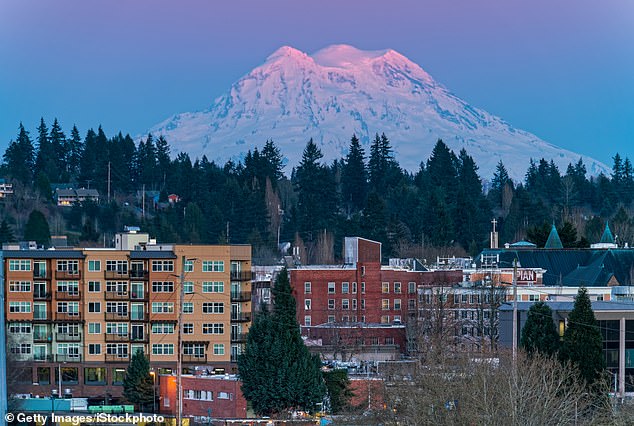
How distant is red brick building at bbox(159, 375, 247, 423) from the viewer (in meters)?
60.7

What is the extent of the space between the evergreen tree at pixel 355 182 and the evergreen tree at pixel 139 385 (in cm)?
10687

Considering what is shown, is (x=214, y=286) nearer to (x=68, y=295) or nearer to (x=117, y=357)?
(x=117, y=357)

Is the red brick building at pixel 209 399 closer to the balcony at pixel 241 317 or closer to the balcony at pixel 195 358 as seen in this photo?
the balcony at pixel 195 358

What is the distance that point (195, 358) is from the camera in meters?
72.1

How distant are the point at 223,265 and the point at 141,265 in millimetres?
4253

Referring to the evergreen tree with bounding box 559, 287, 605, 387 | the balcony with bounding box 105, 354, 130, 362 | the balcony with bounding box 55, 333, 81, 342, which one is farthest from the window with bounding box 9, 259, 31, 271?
the evergreen tree with bounding box 559, 287, 605, 387

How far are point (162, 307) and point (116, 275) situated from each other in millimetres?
2997

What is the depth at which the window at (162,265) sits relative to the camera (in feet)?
241

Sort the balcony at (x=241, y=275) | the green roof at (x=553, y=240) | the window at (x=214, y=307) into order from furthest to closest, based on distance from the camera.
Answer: the green roof at (x=553, y=240) → the balcony at (x=241, y=275) → the window at (x=214, y=307)

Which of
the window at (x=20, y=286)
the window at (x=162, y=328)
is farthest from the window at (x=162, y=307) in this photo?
the window at (x=20, y=286)

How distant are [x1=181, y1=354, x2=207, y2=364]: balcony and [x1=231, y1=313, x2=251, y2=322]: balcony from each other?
2.73 meters

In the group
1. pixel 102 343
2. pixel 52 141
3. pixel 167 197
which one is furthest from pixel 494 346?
pixel 52 141

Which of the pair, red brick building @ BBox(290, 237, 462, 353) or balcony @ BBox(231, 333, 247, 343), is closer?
balcony @ BBox(231, 333, 247, 343)

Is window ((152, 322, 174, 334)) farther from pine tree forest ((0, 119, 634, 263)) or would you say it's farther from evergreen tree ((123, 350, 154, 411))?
pine tree forest ((0, 119, 634, 263))
